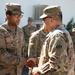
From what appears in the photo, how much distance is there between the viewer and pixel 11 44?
5281 mm

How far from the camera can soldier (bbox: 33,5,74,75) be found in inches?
158

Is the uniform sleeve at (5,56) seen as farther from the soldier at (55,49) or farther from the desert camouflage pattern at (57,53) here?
the desert camouflage pattern at (57,53)

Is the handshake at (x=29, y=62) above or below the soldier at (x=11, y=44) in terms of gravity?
below

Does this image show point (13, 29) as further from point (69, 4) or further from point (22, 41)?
point (69, 4)

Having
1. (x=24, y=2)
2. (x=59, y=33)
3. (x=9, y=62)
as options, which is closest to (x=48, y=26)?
(x=59, y=33)

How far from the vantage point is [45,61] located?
438 cm

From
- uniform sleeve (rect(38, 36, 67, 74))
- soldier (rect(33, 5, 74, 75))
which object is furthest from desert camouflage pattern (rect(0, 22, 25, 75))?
uniform sleeve (rect(38, 36, 67, 74))

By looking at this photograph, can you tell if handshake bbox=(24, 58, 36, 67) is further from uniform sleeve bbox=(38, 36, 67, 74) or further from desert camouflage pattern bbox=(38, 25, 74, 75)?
uniform sleeve bbox=(38, 36, 67, 74)

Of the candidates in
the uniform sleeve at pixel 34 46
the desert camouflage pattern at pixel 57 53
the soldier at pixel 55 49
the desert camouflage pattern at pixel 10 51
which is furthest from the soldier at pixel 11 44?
the desert camouflage pattern at pixel 57 53

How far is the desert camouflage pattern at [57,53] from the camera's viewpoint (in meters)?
4.00

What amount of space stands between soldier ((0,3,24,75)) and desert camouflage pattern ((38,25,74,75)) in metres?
0.99

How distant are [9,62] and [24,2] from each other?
7960 mm

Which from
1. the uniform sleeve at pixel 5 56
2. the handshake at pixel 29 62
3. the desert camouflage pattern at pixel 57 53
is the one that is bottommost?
the handshake at pixel 29 62

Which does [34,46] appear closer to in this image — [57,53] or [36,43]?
[36,43]
